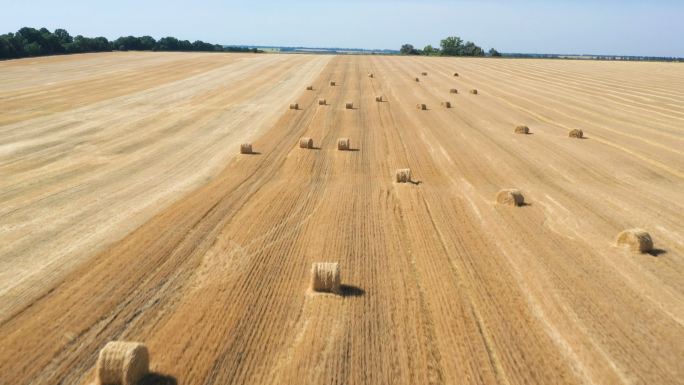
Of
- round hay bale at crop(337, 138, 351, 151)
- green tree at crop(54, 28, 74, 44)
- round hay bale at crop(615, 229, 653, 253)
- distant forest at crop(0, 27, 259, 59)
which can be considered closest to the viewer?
round hay bale at crop(615, 229, 653, 253)

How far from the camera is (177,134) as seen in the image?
20438mm

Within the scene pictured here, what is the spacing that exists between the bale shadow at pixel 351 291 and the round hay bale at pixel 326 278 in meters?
0.15

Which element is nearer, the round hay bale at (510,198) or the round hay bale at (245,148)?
the round hay bale at (510,198)

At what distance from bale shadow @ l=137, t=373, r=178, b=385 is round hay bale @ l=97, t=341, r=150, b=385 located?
9 centimetres

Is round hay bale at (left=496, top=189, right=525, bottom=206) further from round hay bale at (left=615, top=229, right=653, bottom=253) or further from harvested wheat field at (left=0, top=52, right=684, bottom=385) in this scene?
round hay bale at (left=615, top=229, right=653, bottom=253)

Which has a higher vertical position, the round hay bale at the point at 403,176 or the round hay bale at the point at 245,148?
the round hay bale at the point at 403,176

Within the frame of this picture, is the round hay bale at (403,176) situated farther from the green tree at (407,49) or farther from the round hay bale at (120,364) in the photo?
the green tree at (407,49)

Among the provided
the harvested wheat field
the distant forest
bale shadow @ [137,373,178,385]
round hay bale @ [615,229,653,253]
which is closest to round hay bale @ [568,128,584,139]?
the harvested wheat field

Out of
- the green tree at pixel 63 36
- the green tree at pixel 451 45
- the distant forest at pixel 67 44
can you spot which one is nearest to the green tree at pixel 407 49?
the green tree at pixel 451 45

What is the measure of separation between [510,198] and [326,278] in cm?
596

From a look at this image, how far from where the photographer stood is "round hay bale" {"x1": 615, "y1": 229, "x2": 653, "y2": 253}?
9789mm

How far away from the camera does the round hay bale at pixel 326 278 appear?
806 cm

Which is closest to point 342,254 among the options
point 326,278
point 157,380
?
point 326,278

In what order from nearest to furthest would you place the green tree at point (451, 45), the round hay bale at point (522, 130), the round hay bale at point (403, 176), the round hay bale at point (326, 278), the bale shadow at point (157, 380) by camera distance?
the bale shadow at point (157, 380) → the round hay bale at point (326, 278) → the round hay bale at point (403, 176) → the round hay bale at point (522, 130) → the green tree at point (451, 45)
